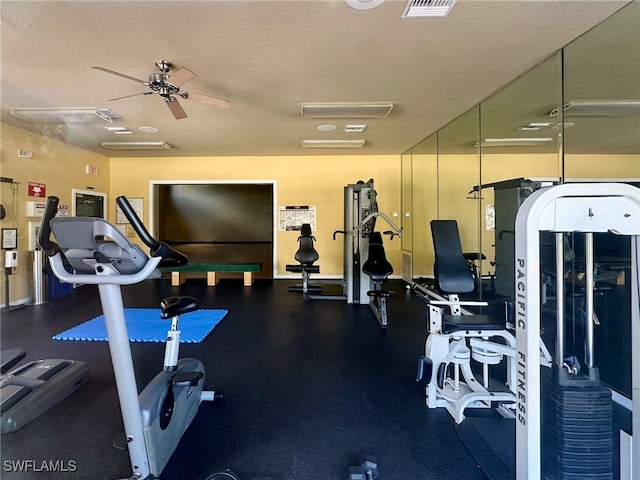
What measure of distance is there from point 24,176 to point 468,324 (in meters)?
5.87

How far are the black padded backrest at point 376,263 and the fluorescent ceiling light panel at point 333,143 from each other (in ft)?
5.51

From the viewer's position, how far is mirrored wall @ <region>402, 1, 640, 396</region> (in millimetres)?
2289

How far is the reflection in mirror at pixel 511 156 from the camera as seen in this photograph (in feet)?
8.69

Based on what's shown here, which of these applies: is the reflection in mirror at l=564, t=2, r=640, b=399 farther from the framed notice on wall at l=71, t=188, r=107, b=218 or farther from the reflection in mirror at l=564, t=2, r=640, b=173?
the framed notice on wall at l=71, t=188, r=107, b=218

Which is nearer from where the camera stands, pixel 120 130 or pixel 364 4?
pixel 364 4

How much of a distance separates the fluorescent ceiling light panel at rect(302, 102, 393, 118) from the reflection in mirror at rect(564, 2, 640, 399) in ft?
5.45

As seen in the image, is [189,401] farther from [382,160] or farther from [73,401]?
[382,160]

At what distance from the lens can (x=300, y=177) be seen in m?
6.37

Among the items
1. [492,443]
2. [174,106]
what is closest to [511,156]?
[492,443]

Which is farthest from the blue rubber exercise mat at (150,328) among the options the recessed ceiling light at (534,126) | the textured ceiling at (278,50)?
the recessed ceiling light at (534,126)

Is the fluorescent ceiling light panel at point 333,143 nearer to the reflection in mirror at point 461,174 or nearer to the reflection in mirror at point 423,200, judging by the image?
the reflection in mirror at point 423,200

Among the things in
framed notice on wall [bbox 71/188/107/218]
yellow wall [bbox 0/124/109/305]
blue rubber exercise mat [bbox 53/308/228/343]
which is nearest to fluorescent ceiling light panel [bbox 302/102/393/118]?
blue rubber exercise mat [bbox 53/308/228/343]

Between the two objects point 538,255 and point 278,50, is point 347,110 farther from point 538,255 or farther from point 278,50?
point 538,255

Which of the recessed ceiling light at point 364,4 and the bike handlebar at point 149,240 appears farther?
the recessed ceiling light at point 364,4
